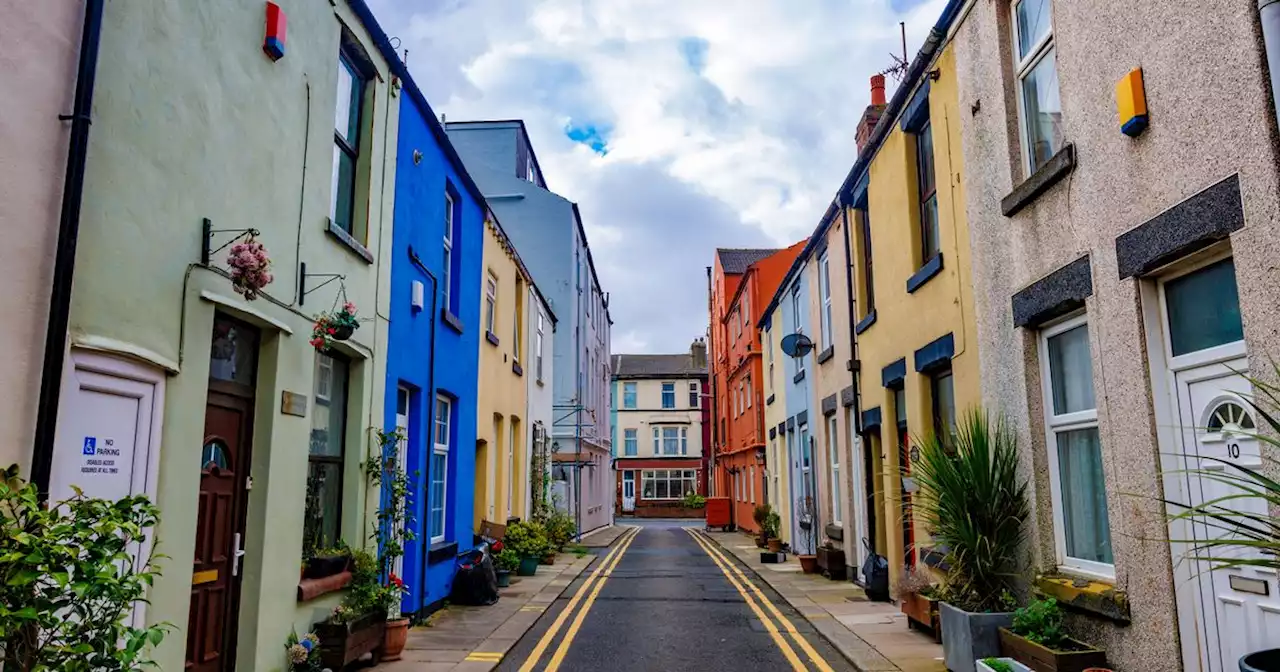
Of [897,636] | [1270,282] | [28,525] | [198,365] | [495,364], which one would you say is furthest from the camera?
[495,364]

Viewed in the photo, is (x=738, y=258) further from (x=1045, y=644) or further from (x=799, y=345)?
(x=1045, y=644)

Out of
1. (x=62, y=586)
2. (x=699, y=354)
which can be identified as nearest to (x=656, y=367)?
(x=699, y=354)

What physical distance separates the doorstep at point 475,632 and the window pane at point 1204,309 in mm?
6232

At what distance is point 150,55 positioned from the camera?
5.18m

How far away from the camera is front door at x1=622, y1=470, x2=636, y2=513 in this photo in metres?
56.9

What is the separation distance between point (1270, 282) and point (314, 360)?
703cm

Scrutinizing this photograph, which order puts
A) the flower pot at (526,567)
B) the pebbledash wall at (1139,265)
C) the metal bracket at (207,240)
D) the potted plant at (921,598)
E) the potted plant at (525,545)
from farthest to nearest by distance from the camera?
the flower pot at (526,567) → the potted plant at (525,545) → the potted plant at (921,598) → the metal bracket at (207,240) → the pebbledash wall at (1139,265)

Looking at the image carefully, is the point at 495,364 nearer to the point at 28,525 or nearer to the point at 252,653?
the point at 252,653

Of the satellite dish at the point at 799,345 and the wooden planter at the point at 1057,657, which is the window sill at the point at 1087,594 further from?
the satellite dish at the point at 799,345

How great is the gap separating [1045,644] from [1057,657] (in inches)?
17.6

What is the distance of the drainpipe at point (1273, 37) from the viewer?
14.3 feet

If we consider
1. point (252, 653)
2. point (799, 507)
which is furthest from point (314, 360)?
point (799, 507)

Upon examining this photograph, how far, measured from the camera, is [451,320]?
12055mm

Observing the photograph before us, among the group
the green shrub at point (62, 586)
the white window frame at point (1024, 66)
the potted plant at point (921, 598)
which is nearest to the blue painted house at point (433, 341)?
the potted plant at point (921, 598)
